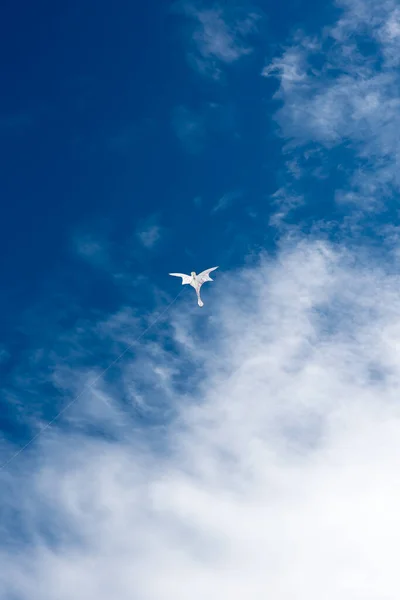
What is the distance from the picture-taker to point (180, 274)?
169625mm

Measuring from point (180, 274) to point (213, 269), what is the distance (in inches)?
224

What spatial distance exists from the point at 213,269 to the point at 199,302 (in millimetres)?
6679

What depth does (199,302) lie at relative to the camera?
172 meters

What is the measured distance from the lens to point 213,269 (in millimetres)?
168500

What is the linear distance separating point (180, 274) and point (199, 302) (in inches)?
235
